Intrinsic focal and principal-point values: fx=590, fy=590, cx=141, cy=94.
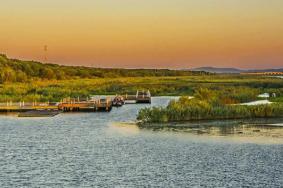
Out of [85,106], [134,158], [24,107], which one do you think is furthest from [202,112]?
[24,107]

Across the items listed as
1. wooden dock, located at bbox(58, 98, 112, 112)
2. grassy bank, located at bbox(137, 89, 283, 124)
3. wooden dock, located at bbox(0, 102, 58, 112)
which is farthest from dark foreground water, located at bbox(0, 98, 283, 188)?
wooden dock, located at bbox(58, 98, 112, 112)

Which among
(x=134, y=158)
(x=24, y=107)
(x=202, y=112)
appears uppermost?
(x=24, y=107)

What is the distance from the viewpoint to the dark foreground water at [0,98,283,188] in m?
31.8

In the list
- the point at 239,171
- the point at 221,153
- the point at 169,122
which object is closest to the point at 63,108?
the point at 169,122

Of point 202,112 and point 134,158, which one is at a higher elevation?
point 202,112

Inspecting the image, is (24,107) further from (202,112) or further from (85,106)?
(202,112)

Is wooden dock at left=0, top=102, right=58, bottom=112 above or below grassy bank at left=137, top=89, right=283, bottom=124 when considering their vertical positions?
above

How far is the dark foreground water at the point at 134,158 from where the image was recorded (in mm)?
31812

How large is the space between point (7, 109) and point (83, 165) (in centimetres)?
4659

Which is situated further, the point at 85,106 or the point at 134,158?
the point at 85,106

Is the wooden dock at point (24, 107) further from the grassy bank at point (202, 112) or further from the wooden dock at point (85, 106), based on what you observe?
the grassy bank at point (202, 112)

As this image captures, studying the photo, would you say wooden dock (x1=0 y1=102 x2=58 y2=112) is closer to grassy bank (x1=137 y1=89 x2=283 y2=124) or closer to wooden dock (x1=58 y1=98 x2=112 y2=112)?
wooden dock (x1=58 y1=98 x2=112 y2=112)

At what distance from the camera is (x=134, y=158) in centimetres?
3869

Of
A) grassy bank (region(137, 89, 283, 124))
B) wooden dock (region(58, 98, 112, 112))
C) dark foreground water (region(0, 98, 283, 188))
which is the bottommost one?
dark foreground water (region(0, 98, 283, 188))
